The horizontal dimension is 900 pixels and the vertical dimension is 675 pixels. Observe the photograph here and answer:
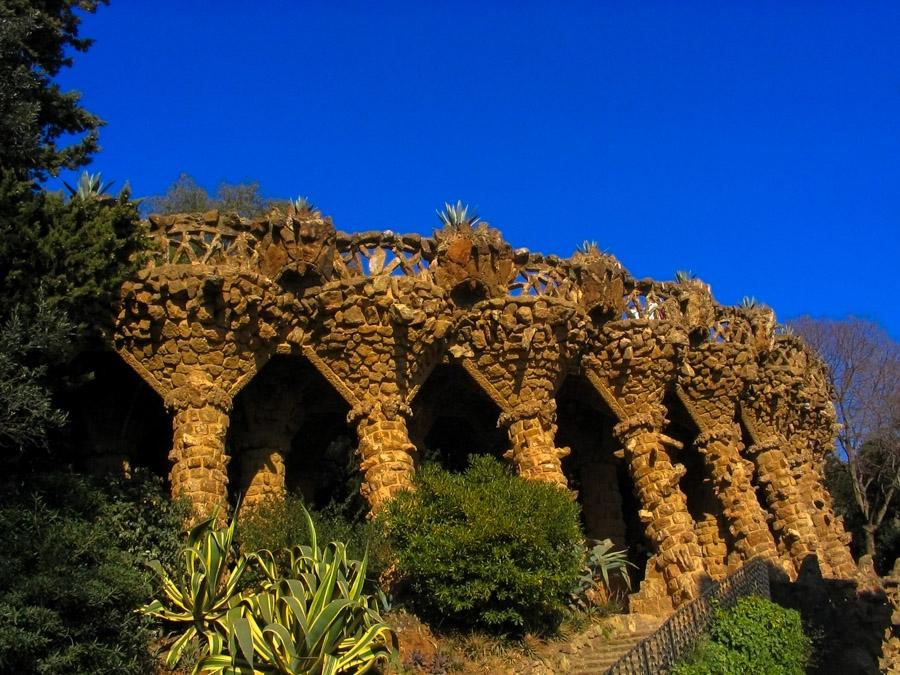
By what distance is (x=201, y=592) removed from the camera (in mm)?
8062

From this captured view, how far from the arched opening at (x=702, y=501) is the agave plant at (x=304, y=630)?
8.49 metres

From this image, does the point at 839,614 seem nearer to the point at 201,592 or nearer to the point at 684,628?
the point at 684,628

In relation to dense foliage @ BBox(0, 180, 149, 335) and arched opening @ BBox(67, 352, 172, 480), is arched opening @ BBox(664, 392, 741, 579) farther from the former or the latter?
dense foliage @ BBox(0, 180, 149, 335)

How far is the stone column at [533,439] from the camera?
40.6 ft

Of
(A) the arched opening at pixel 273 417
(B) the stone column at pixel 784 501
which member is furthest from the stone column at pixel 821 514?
(A) the arched opening at pixel 273 417

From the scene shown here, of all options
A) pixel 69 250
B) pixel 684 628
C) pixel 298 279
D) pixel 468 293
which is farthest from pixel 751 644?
pixel 69 250

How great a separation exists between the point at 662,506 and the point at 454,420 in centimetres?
411

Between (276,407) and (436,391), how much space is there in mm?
2761

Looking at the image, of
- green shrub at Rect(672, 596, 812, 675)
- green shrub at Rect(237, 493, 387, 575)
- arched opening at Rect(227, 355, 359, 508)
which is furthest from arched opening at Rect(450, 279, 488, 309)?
green shrub at Rect(672, 596, 812, 675)

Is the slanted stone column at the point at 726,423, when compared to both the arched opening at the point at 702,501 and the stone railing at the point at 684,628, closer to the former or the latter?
the arched opening at the point at 702,501

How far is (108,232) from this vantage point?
30.3 ft

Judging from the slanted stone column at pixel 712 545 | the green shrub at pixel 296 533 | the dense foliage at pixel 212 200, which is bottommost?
→ the green shrub at pixel 296 533

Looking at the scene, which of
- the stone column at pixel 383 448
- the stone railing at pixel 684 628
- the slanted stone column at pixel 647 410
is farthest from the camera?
the slanted stone column at pixel 647 410

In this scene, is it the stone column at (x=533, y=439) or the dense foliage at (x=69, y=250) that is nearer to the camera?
the dense foliage at (x=69, y=250)
